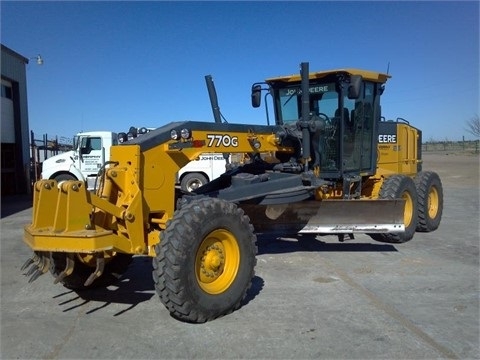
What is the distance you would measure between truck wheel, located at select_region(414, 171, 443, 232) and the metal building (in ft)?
56.4

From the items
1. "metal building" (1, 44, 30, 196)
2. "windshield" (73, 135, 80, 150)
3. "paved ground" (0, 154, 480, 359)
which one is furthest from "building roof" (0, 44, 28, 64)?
"paved ground" (0, 154, 480, 359)

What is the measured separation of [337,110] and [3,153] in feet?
58.6

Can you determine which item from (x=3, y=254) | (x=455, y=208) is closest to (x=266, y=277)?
(x=3, y=254)

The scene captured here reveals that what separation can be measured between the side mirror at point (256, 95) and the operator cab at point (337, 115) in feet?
0.09

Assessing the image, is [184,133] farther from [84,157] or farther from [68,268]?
[84,157]

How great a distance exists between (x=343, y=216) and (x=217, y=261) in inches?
117

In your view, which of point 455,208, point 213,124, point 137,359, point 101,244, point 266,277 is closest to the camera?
point 137,359

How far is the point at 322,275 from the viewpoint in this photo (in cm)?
634

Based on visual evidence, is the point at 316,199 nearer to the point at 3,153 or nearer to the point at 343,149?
the point at 343,149

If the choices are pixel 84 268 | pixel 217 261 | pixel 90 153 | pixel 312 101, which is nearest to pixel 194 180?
Result: pixel 90 153

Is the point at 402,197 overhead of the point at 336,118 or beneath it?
beneath

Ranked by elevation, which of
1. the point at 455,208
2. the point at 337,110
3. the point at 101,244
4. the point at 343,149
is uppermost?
the point at 337,110

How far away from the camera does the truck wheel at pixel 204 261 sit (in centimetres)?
439

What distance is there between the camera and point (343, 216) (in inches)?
Answer: 286
